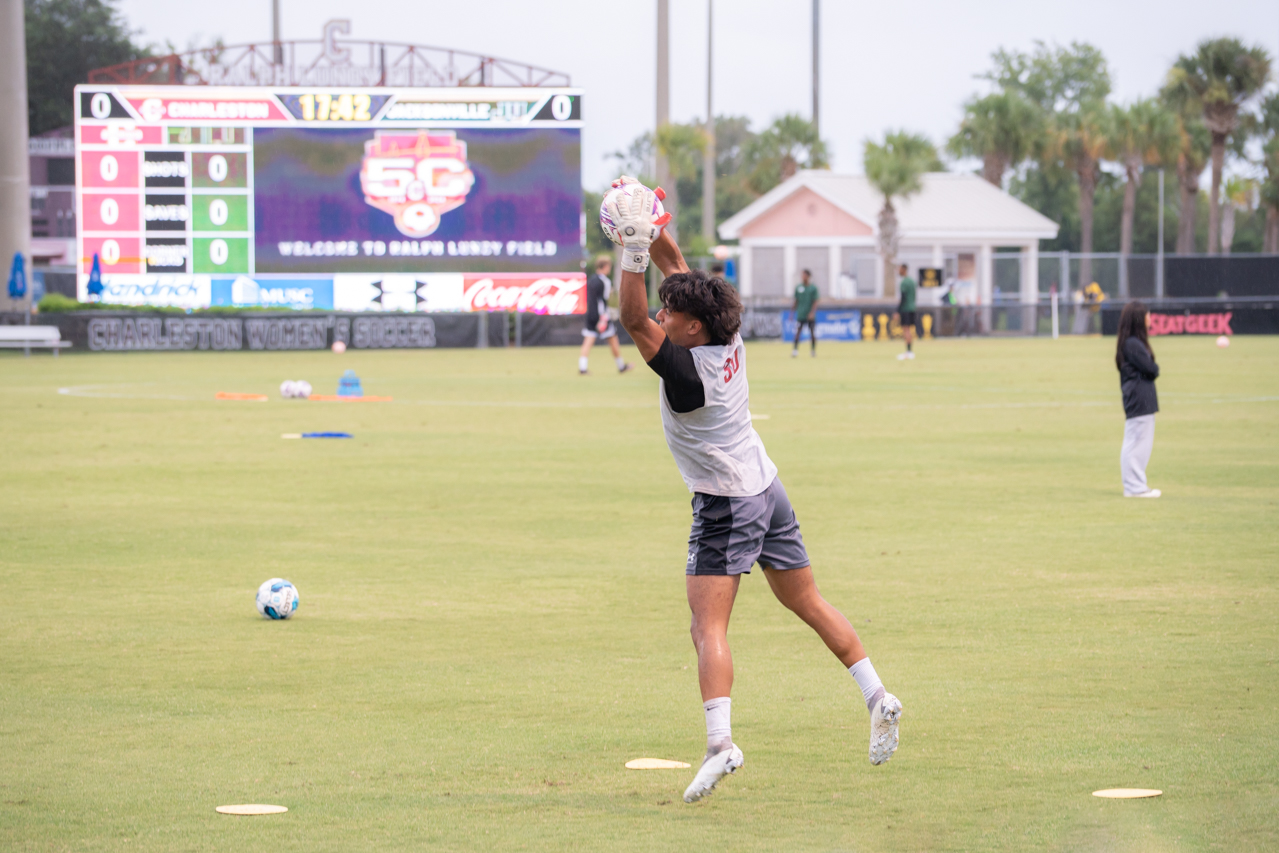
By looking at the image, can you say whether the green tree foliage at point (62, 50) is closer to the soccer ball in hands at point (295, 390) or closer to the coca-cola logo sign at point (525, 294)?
the coca-cola logo sign at point (525, 294)

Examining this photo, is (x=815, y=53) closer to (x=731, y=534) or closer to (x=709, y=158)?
(x=709, y=158)

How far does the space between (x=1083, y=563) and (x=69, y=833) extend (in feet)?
22.9

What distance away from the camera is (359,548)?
11.0m

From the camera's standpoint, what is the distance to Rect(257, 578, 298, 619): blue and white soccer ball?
8555 millimetres

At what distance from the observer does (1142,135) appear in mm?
71062

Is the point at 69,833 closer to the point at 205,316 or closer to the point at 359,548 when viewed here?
the point at 359,548

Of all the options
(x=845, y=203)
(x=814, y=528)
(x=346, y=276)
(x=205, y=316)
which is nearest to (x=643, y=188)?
(x=814, y=528)

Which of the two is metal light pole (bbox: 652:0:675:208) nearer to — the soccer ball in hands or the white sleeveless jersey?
the soccer ball in hands

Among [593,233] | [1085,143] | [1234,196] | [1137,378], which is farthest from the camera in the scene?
[1234,196]

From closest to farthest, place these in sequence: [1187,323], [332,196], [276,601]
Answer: [276,601] → [332,196] → [1187,323]

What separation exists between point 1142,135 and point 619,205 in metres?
70.1

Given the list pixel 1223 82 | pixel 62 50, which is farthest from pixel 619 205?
pixel 62 50

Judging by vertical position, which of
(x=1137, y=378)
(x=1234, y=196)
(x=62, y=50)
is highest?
(x=62, y=50)

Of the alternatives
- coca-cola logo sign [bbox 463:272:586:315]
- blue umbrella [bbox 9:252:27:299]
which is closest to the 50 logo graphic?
coca-cola logo sign [bbox 463:272:586:315]
